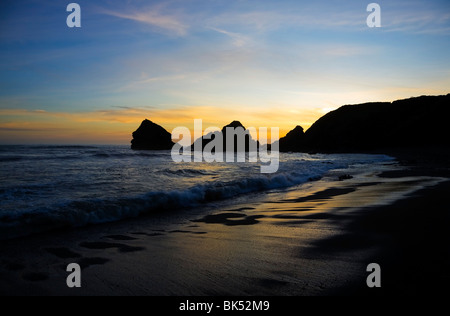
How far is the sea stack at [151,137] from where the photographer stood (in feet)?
260

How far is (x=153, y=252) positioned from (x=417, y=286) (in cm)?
291

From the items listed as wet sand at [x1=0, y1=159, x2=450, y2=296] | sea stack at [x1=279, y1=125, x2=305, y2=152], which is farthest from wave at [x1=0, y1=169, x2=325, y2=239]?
sea stack at [x1=279, y1=125, x2=305, y2=152]

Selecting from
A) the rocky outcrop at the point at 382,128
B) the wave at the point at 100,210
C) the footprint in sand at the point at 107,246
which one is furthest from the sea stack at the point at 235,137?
the footprint in sand at the point at 107,246

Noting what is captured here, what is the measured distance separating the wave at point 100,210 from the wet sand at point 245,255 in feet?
1.28

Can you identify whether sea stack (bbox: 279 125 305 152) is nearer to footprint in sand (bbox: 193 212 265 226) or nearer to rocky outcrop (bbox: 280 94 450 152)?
rocky outcrop (bbox: 280 94 450 152)

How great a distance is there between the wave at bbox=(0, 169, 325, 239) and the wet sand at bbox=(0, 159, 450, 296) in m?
0.39

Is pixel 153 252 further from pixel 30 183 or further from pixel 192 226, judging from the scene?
pixel 30 183

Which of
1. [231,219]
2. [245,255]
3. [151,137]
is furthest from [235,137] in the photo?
[245,255]

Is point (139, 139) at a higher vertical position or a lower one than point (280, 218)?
higher

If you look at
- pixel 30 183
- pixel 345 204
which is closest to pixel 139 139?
pixel 30 183

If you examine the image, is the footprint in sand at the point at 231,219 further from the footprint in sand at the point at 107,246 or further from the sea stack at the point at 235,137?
the sea stack at the point at 235,137

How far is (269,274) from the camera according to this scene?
2814 millimetres

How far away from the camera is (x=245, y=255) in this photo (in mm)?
3416

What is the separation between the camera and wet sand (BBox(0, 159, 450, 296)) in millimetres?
2549
